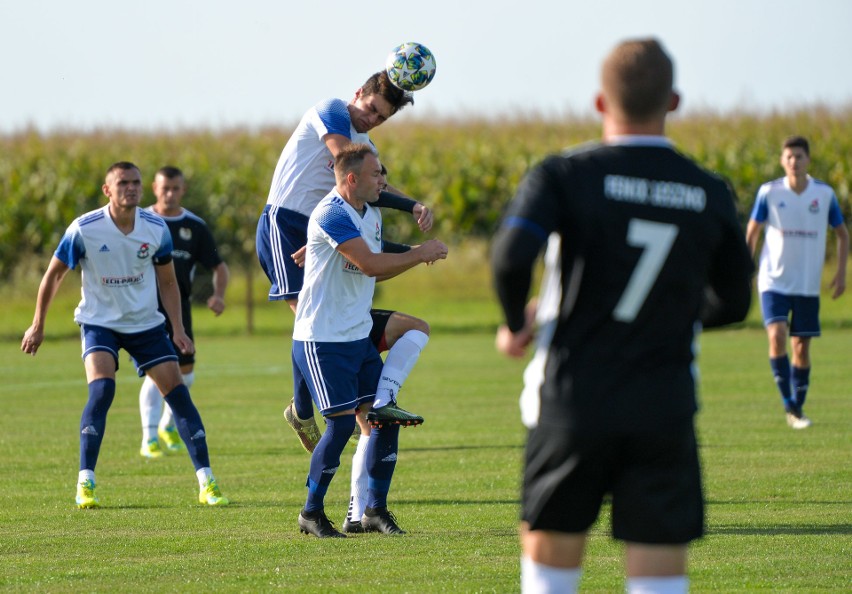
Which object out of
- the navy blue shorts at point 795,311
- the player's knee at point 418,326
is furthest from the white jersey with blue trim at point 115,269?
the navy blue shorts at point 795,311

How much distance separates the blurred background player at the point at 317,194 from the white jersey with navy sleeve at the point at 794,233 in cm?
589

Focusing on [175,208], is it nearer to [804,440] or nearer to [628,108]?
[804,440]

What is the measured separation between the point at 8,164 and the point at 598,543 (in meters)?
30.4

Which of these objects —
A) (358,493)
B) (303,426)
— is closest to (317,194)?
(303,426)

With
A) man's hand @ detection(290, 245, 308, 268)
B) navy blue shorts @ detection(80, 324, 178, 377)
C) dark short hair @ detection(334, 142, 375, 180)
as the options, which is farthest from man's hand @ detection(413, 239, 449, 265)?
navy blue shorts @ detection(80, 324, 178, 377)

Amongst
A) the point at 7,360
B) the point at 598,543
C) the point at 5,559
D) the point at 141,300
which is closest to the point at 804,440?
the point at 598,543

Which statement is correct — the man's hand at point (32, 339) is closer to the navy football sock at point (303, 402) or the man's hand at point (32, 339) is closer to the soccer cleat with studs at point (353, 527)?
the navy football sock at point (303, 402)

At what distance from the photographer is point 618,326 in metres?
3.73

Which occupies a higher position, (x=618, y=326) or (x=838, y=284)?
(x=618, y=326)

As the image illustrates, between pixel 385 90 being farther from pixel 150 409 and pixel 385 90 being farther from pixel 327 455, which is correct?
pixel 150 409

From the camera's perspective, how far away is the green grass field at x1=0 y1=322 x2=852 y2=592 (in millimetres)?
6102

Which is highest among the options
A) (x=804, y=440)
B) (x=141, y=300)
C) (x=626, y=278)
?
(x=626, y=278)

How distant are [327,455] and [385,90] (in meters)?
2.13

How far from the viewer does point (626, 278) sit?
12.2 ft
